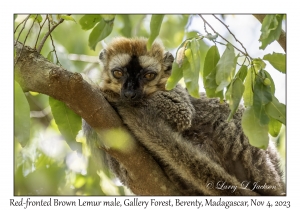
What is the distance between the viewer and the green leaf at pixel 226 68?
11.4ft

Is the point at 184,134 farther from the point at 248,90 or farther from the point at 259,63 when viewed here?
the point at 259,63

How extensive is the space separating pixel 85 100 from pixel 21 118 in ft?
2.65

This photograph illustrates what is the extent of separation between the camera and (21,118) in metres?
3.82

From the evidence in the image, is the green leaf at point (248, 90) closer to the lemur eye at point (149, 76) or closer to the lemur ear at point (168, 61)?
the lemur eye at point (149, 76)

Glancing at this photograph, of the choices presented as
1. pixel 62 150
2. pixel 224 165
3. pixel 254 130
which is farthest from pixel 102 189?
pixel 254 130

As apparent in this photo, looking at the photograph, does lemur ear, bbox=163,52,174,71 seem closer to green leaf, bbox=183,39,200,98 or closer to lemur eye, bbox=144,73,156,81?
lemur eye, bbox=144,73,156,81

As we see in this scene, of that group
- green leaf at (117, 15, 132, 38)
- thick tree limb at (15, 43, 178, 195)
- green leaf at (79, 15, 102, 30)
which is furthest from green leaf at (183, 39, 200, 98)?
green leaf at (117, 15, 132, 38)

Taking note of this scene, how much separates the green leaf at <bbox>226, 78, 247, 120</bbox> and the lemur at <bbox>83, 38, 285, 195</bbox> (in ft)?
4.70

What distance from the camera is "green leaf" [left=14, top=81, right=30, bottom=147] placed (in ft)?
12.5

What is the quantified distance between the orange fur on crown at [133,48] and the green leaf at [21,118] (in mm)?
2545
